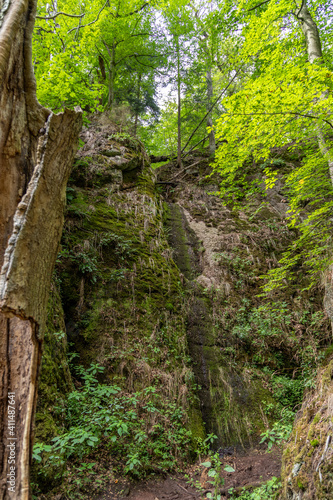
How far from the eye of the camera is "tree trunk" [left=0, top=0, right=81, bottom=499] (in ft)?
3.54

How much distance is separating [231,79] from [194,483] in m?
11.5

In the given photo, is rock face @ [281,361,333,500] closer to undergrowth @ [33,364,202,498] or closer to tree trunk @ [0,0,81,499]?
undergrowth @ [33,364,202,498]

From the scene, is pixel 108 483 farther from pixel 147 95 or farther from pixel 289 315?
pixel 147 95

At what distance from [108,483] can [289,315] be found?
18.2ft

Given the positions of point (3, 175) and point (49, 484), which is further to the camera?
point (49, 484)

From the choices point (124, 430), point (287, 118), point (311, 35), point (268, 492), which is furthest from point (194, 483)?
point (311, 35)

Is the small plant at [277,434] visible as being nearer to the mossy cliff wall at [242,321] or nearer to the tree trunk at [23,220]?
the mossy cliff wall at [242,321]

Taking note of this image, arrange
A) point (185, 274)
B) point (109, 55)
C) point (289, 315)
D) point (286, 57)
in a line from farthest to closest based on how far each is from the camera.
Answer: point (109, 55), point (185, 274), point (289, 315), point (286, 57)

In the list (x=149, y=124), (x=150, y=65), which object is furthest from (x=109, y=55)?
(x=149, y=124)

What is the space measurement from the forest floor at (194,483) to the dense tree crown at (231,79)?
3.12 meters

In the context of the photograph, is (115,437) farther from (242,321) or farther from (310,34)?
(310,34)

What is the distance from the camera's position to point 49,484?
111 inches

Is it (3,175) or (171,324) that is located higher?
(3,175)

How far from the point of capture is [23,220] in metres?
1.20
